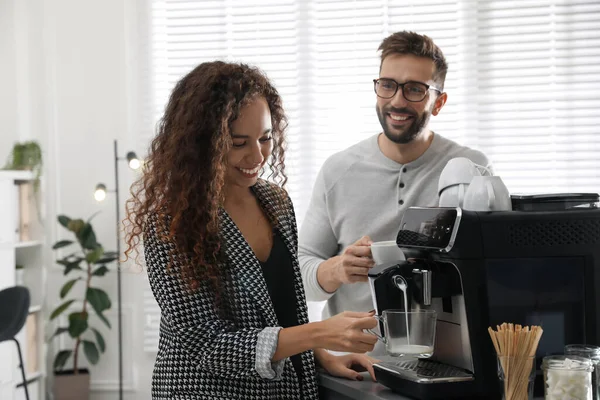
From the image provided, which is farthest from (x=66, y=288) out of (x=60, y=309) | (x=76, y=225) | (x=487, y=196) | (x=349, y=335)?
(x=487, y=196)

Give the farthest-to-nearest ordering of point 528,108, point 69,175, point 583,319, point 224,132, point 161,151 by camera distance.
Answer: point 69,175
point 528,108
point 161,151
point 224,132
point 583,319

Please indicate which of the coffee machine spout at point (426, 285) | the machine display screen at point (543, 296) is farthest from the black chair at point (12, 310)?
the machine display screen at point (543, 296)

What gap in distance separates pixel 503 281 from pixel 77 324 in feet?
9.99

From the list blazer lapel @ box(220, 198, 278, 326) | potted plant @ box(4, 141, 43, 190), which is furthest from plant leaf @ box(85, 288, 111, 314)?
blazer lapel @ box(220, 198, 278, 326)

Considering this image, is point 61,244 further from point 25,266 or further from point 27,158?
point 27,158

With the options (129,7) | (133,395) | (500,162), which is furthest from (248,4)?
(133,395)

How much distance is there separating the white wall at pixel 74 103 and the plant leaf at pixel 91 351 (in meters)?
0.20

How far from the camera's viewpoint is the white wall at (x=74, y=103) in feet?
14.0

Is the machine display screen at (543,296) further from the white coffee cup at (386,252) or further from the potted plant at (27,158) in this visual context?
the potted plant at (27,158)

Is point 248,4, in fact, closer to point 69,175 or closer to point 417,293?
point 69,175

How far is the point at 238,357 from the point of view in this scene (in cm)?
149

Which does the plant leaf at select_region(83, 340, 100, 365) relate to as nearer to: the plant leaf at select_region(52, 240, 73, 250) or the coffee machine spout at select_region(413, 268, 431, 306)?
the plant leaf at select_region(52, 240, 73, 250)

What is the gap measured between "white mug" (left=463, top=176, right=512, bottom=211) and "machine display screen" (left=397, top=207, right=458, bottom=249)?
6 cm

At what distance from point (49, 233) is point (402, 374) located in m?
3.26
